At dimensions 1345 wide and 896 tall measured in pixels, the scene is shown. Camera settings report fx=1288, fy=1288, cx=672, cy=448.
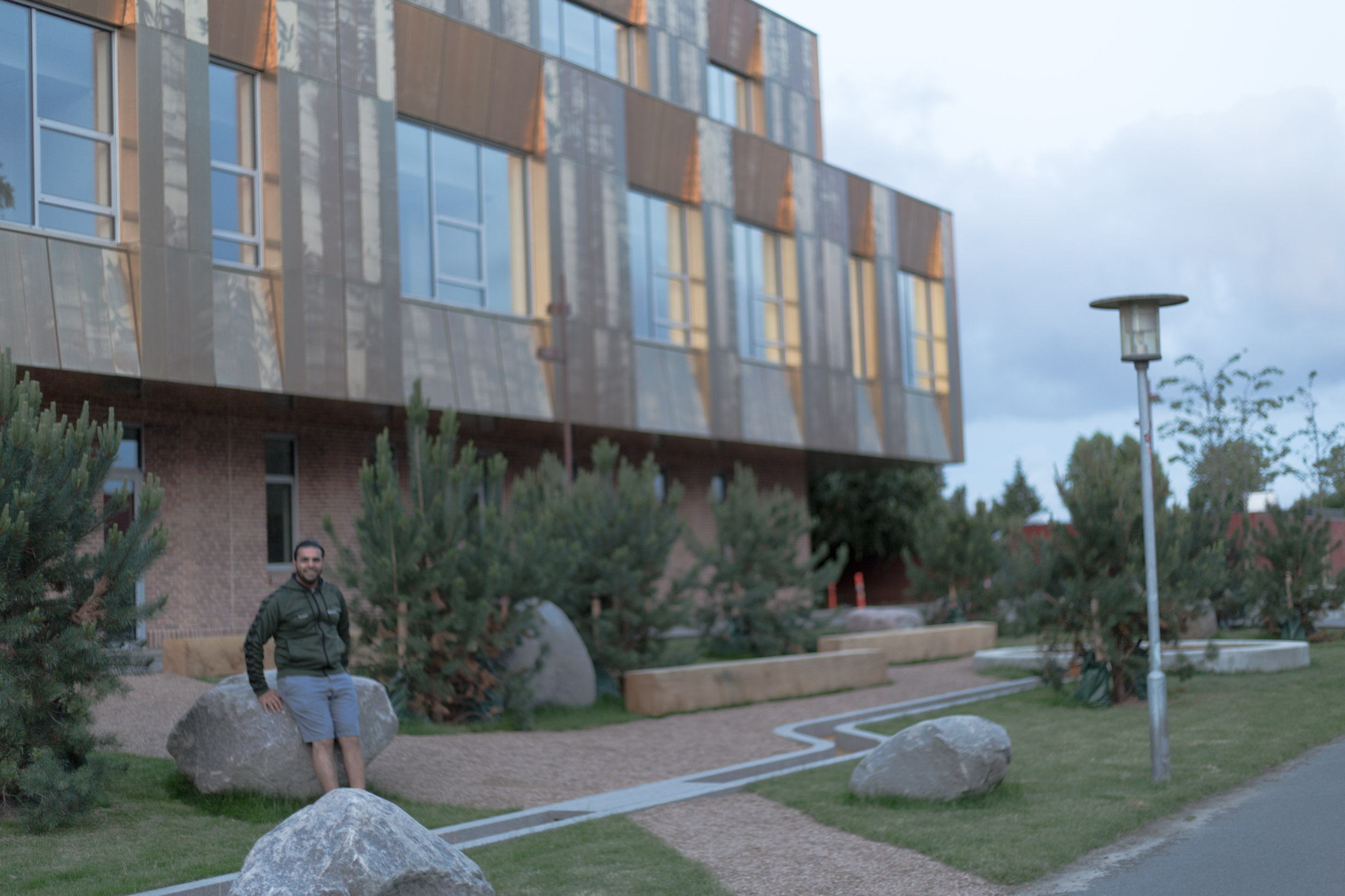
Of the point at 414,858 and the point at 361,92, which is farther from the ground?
the point at 361,92

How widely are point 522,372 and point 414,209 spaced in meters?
3.35

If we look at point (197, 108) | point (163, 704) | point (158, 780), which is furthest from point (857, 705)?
point (197, 108)

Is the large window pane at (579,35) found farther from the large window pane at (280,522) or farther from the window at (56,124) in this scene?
the window at (56,124)

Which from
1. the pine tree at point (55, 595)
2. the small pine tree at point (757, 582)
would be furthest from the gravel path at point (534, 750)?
the small pine tree at point (757, 582)

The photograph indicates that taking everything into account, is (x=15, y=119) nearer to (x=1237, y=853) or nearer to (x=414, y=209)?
(x=414, y=209)

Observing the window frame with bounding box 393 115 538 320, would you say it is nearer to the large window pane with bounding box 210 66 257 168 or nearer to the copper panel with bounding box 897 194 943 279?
the large window pane with bounding box 210 66 257 168

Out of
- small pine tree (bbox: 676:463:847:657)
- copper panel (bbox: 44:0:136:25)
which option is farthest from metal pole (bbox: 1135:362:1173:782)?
copper panel (bbox: 44:0:136:25)

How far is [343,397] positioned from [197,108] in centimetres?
459

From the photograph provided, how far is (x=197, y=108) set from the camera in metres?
18.0

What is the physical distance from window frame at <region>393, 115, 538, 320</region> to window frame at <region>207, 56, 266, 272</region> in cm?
245

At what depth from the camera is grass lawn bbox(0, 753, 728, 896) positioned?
7043 millimetres

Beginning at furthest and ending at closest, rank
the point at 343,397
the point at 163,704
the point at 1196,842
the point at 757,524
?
the point at 757,524 → the point at 343,397 → the point at 163,704 → the point at 1196,842

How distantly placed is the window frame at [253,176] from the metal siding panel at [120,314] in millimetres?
1554

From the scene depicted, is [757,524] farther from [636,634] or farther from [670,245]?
[670,245]
